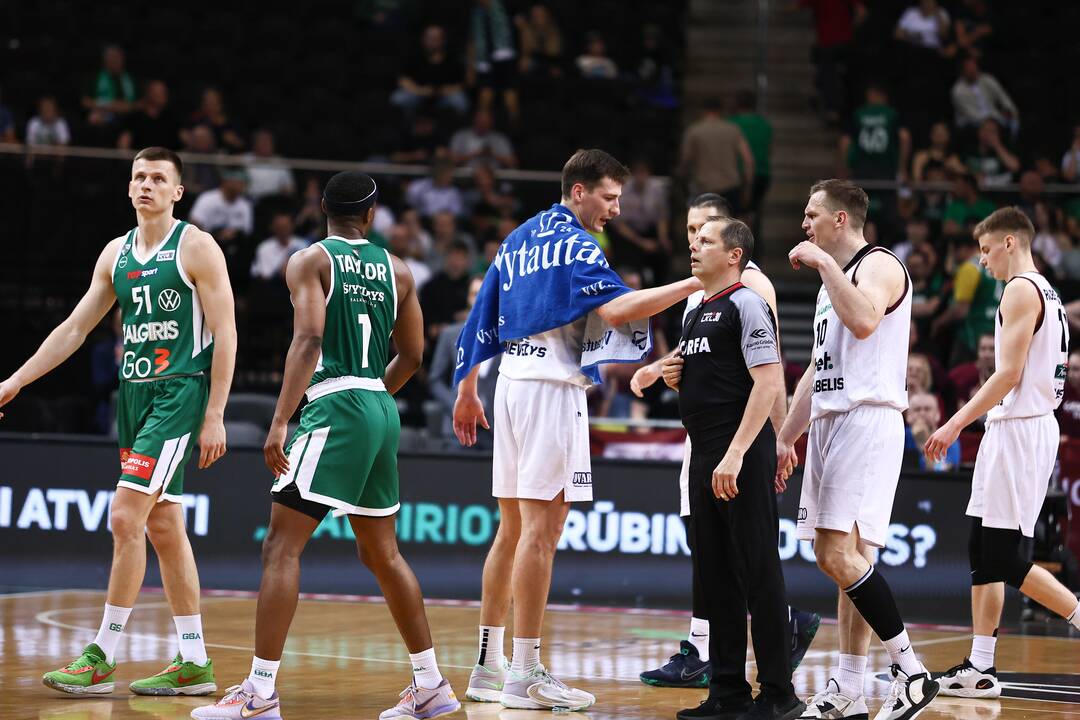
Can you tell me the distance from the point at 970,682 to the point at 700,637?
1330 millimetres

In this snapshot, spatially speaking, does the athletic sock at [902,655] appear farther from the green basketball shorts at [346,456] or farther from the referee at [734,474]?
the green basketball shorts at [346,456]

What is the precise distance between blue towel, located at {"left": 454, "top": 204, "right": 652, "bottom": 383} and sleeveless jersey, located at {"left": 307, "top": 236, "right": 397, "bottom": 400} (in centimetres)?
73

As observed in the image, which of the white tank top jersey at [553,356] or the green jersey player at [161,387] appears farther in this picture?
the green jersey player at [161,387]

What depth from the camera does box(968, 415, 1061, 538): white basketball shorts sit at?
297 inches

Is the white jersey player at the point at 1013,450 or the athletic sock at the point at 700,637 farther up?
A: the white jersey player at the point at 1013,450

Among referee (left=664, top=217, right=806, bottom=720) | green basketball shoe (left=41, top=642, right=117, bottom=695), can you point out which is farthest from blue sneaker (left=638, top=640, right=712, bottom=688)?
green basketball shoe (left=41, top=642, right=117, bottom=695)

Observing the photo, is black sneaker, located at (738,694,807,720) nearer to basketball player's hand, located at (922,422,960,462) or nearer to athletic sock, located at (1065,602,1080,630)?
basketball player's hand, located at (922,422,960,462)

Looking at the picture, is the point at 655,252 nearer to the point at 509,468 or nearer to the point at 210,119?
the point at 210,119

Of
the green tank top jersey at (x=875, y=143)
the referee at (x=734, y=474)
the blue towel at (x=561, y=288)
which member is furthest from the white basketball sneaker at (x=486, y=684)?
the green tank top jersey at (x=875, y=143)

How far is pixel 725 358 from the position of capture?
6277 millimetres

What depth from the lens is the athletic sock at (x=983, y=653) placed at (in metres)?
7.50

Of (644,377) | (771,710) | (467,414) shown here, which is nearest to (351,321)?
(467,414)

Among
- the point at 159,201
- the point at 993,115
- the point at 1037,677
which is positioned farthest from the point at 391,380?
the point at 993,115

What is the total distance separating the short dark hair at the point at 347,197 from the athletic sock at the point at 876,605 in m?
2.61
